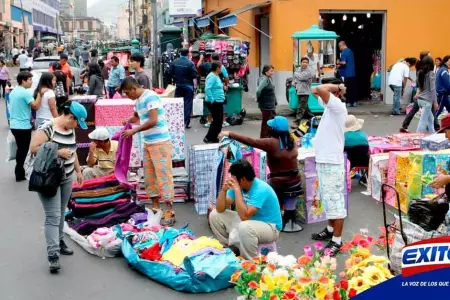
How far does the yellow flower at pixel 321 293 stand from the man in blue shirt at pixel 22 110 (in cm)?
680

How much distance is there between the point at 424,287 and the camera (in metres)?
2.76

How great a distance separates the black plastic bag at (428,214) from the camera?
4379mm

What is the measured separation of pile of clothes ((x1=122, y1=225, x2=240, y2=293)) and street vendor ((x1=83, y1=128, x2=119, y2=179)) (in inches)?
75.0

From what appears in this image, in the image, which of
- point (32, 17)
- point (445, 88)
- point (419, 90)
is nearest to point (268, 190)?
point (419, 90)

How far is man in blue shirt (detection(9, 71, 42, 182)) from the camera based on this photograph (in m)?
9.73

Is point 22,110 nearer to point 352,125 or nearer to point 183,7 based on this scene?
point 352,125

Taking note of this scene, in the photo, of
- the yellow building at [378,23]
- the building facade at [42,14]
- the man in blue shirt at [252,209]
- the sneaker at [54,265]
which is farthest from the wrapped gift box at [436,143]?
the building facade at [42,14]

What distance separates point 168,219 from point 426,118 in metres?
6.42

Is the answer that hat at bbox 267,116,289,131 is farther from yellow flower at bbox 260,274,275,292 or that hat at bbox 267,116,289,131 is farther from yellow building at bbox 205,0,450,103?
yellow building at bbox 205,0,450,103

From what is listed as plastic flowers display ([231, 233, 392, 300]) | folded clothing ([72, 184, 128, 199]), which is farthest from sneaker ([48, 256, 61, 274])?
plastic flowers display ([231, 233, 392, 300])

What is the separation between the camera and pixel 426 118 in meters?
12.1

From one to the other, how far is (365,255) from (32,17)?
83.8 meters

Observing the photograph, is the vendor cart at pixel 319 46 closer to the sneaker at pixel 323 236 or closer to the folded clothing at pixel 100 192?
the folded clothing at pixel 100 192

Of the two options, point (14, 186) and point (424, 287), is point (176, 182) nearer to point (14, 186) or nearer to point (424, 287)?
point (14, 186)
